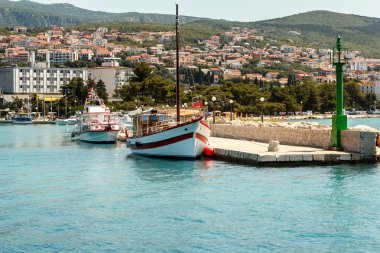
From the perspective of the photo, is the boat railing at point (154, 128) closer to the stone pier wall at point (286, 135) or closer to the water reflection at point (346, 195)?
the stone pier wall at point (286, 135)

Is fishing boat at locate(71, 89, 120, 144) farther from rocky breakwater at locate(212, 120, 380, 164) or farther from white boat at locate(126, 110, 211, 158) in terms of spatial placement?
white boat at locate(126, 110, 211, 158)

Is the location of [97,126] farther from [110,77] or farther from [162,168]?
[110,77]

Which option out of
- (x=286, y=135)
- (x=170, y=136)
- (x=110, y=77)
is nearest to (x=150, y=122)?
(x=170, y=136)

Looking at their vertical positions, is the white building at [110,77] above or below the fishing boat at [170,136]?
above

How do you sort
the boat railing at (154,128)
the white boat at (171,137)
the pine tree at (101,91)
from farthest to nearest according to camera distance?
1. the pine tree at (101,91)
2. the boat railing at (154,128)
3. the white boat at (171,137)

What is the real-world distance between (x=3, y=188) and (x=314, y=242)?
44.0 ft

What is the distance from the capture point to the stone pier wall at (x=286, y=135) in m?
31.2

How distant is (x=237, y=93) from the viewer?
11019 centimetres

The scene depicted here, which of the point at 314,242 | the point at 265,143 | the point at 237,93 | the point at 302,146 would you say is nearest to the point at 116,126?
the point at 265,143

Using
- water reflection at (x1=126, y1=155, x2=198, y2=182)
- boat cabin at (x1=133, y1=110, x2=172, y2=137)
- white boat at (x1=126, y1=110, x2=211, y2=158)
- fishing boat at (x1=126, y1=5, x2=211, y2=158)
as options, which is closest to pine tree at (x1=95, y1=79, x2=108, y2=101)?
boat cabin at (x1=133, y1=110, x2=172, y2=137)

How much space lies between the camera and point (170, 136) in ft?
113

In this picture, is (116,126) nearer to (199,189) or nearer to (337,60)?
(337,60)

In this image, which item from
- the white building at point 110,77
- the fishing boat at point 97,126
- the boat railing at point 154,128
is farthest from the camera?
the white building at point 110,77

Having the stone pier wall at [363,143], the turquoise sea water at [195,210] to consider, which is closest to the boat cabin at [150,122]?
the turquoise sea water at [195,210]
